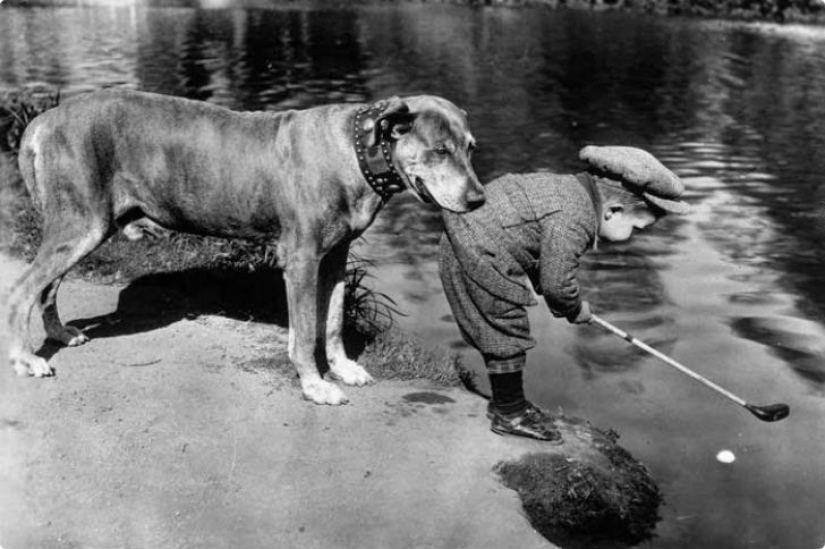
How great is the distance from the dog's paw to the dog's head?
2586 mm

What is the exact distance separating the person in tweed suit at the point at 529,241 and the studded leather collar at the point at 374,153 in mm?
411

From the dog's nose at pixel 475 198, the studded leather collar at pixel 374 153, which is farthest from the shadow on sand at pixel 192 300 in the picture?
the dog's nose at pixel 475 198

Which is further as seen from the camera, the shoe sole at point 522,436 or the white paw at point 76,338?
the white paw at point 76,338

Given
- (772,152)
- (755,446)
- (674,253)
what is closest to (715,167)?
(772,152)

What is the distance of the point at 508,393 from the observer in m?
5.50

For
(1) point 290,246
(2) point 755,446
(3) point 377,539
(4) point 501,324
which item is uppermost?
(1) point 290,246

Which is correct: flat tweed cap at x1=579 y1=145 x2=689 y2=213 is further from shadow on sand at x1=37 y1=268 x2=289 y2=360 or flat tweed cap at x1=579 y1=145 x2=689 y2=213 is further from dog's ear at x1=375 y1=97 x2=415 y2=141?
shadow on sand at x1=37 y1=268 x2=289 y2=360

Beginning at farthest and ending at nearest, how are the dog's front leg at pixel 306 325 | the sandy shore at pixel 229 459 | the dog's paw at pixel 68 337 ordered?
the dog's paw at pixel 68 337
the dog's front leg at pixel 306 325
the sandy shore at pixel 229 459

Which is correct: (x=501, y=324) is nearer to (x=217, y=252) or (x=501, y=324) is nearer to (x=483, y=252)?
(x=483, y=252)

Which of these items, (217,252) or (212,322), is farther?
(217,252)

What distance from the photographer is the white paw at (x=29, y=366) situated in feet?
18.1

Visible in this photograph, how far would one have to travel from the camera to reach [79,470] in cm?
460

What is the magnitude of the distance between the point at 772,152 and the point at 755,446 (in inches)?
375

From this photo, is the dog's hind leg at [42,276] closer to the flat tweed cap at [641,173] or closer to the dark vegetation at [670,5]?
the flat tweed cap at [641,173]
